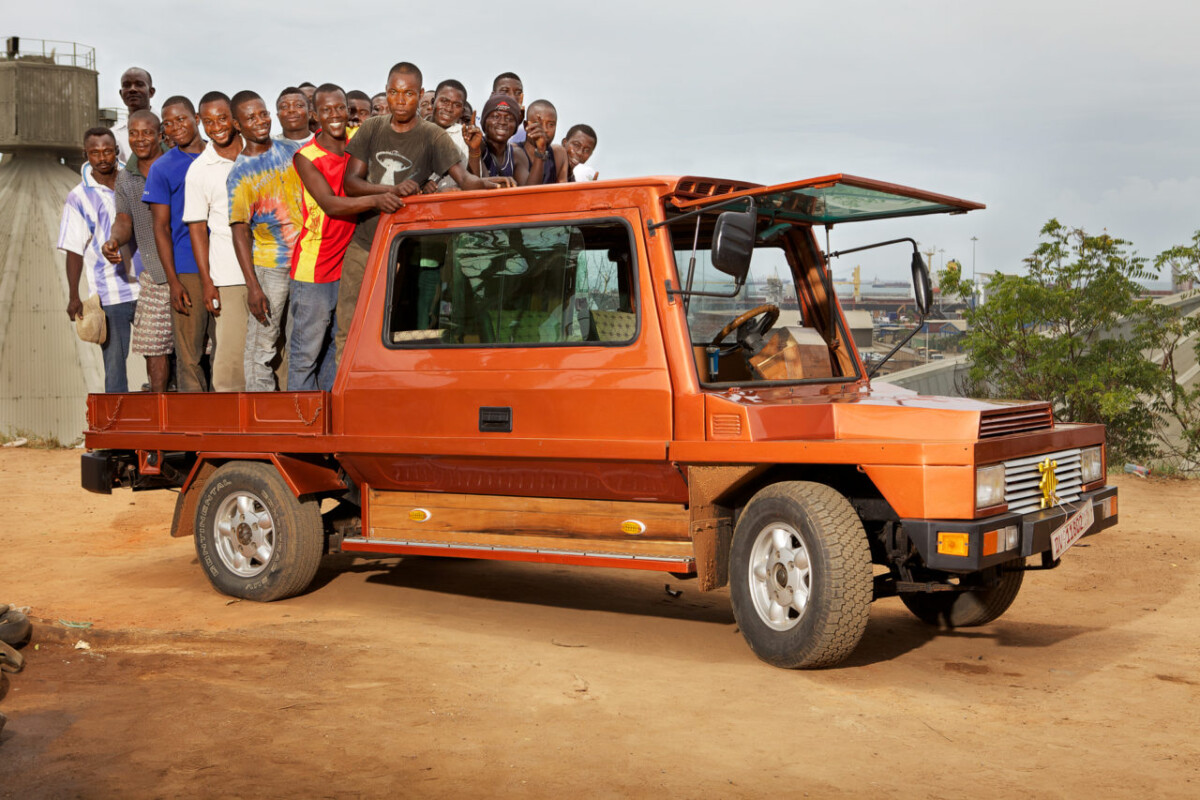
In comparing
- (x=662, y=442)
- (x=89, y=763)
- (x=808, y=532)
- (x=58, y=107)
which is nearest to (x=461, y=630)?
(x=662, y=442)

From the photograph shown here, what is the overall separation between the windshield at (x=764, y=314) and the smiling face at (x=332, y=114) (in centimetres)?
262

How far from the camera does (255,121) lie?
26.9ft

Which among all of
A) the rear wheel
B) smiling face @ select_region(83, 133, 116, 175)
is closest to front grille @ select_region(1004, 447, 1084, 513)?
the rear wheel

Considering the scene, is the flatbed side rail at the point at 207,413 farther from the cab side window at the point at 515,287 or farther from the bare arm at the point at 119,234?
the bare arm at the point at 119,234

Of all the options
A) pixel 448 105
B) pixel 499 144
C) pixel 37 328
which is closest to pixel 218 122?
pixel 448 105

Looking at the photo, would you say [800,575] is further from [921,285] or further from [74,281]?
[74,281]

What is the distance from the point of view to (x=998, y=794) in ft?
13.9

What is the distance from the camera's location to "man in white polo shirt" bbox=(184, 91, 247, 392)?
26.5ft

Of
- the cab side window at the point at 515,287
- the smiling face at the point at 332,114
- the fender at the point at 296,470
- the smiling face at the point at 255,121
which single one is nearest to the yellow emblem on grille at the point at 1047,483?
the cab side window at the point at 515,287

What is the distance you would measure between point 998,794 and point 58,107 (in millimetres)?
24465

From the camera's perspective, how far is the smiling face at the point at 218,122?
834cm

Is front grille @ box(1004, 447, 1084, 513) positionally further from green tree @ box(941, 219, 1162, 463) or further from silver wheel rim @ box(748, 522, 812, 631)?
green tree @ box(941, 219, 1162, 463)

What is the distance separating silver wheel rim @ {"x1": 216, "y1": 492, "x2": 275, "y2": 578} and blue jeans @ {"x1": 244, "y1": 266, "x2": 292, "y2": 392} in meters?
0.78

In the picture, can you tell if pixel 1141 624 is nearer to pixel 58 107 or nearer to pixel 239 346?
pixel 239 346
